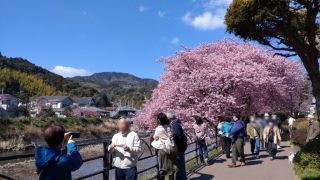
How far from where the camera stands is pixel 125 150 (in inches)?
282

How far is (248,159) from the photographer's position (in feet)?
55.5

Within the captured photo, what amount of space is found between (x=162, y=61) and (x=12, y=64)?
540 feet

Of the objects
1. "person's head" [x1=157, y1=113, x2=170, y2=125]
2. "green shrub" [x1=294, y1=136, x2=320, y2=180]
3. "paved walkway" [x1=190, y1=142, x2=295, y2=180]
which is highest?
"person's head" [x1=157, y1=113, x2=170, y2=125]

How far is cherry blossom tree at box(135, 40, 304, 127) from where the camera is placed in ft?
75.3

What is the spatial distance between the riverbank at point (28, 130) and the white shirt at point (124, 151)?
2595 cm

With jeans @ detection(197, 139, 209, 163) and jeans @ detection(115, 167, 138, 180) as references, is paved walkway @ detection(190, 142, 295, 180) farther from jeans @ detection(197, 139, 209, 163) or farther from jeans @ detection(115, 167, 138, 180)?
jeans @ detection(115, 167, 138, 180)

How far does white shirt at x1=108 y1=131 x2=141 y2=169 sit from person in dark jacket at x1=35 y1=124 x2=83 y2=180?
89.1 inches

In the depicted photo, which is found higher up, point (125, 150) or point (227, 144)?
point (125, 150)

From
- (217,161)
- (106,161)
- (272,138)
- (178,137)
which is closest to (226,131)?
(217,161)

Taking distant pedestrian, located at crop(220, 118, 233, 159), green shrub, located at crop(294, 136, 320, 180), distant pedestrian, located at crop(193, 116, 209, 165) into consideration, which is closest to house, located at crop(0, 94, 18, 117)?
distant pedestrian, located at crop(220, 118, 233, 159)

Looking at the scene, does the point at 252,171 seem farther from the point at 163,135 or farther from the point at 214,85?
the point at 214,85

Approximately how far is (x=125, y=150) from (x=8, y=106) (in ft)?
326

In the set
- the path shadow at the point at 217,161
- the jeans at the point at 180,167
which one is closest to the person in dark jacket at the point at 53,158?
the jeans at the point at 180,167

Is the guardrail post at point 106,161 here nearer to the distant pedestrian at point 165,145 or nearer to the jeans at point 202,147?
the distant pedestrian at point 165,145
